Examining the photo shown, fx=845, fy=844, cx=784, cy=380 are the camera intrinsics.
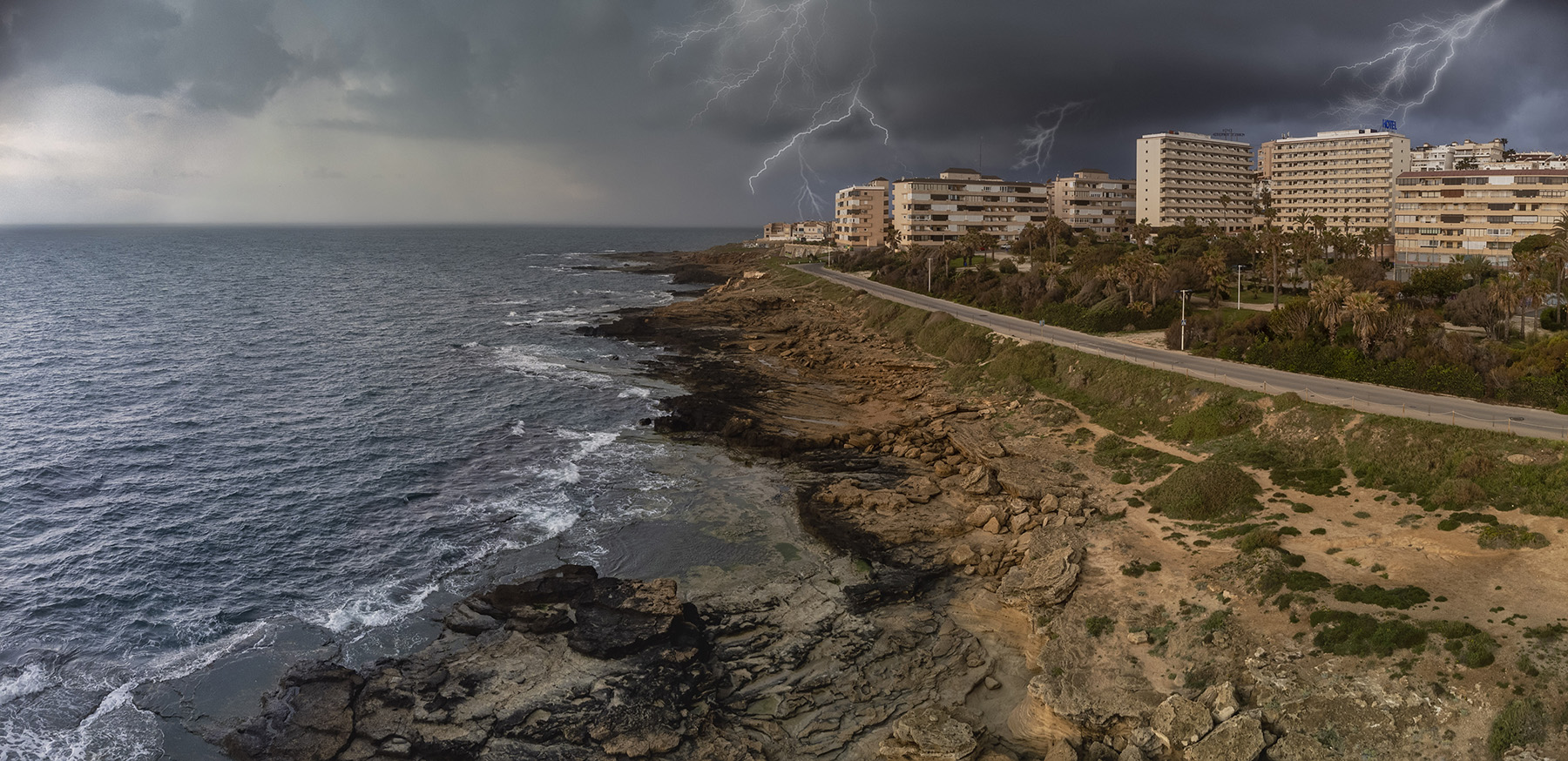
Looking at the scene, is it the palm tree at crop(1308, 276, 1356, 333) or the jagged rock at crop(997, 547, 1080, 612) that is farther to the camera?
the palm tree at crop(1308, 276, 1356, 333)

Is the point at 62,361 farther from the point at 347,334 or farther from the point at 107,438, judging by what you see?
Answer: the point at 107,438

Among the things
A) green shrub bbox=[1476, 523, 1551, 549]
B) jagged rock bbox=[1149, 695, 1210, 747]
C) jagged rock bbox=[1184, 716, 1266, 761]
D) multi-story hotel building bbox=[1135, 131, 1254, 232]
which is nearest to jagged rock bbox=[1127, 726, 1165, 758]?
jagged rock bbox=[1149, 695, 1210, 747]

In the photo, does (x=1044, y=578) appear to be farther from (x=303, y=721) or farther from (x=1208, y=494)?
(x=303, y=721)

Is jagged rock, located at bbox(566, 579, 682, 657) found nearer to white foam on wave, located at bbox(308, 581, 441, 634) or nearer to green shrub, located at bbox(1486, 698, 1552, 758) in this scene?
white foam on wave, located at bbox(308, 581, 441, 634)

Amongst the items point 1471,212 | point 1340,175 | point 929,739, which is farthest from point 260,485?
point 1340,175

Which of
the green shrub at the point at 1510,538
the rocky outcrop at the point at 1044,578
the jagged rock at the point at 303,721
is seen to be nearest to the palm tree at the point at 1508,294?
the green shrub at the point at 1510,538

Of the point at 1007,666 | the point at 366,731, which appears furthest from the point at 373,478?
the point at 1007,666

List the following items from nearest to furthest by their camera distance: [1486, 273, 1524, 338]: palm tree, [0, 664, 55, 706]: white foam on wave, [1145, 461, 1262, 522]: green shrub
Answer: [0, 664, 55, 706]: white foam on wave
[1145, 461, 1262, 522]: green shrub
[1486, 273, 1524, 338]: palm tree
